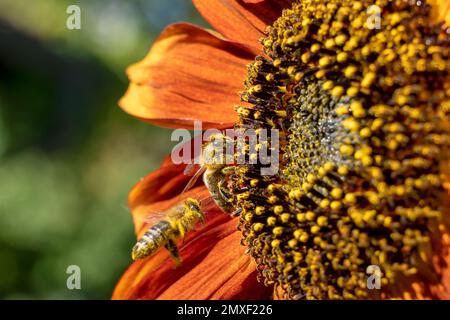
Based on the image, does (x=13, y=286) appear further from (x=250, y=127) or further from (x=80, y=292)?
(x=250, y=127)

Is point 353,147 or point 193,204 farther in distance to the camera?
point 193,204

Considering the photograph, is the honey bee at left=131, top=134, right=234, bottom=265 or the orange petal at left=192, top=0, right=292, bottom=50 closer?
the honey bee at left=131, top=134, right=234, bottom=265

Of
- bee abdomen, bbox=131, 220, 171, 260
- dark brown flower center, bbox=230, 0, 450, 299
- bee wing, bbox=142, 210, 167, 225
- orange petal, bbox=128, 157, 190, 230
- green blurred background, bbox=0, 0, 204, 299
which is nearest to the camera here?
dark brown flower center, bbox=230, 0, 450, 299

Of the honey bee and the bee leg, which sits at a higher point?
the honey bee

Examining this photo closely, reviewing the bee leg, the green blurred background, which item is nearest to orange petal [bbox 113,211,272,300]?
the bee leg

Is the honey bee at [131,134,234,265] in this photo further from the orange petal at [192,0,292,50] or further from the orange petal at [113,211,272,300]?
the orange petal at [192,0,292,50]

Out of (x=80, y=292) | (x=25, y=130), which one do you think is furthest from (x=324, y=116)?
(x=25, y=130)

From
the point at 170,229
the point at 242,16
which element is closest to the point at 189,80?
the point at 242,16

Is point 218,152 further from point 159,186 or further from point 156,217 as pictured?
point 159,186
